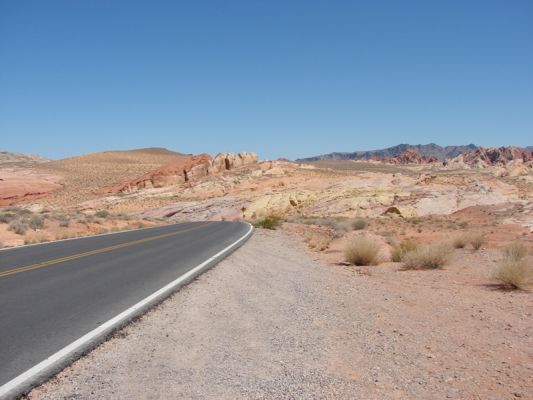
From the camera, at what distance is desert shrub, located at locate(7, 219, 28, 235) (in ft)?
81.8

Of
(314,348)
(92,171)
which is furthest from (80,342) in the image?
(92,171)

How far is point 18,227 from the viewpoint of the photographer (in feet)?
83.0

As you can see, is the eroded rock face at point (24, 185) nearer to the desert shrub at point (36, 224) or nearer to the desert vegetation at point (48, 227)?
the desert vegetation at point (48, 227)

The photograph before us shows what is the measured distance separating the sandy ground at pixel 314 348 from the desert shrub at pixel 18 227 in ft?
58.7

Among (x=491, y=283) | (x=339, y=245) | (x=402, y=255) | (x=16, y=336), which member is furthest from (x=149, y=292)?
(x=339, y=245)

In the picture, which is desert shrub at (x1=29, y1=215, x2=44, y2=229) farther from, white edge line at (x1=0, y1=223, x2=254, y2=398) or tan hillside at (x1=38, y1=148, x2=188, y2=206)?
tan hillside at (x1=38, y1=148, x2=188, y2=206)

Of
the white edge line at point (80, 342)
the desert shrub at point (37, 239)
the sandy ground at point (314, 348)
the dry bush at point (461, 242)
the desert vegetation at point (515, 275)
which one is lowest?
the dry bush at point (461, 242)

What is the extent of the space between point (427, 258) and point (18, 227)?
2052 cm

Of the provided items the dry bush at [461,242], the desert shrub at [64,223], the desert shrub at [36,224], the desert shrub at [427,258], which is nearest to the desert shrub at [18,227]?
the desert shrub at [36,224]

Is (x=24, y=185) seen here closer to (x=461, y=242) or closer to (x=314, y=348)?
(x=461, y=242)

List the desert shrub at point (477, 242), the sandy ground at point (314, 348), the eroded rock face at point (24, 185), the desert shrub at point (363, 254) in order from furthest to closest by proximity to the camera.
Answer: the eroded rock face at point (24, 185), the desert shrub at point (477, 242), the desert shrub at point (363, 254), the sandy ground at point (314, 348)

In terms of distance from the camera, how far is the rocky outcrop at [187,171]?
8162 centimetres

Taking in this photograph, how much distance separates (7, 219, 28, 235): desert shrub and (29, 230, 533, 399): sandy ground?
17887 millimetres

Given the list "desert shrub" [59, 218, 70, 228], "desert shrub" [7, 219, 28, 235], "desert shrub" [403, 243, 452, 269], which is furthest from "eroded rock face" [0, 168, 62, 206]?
"desert shrub" [403, 243, 452, 269]
